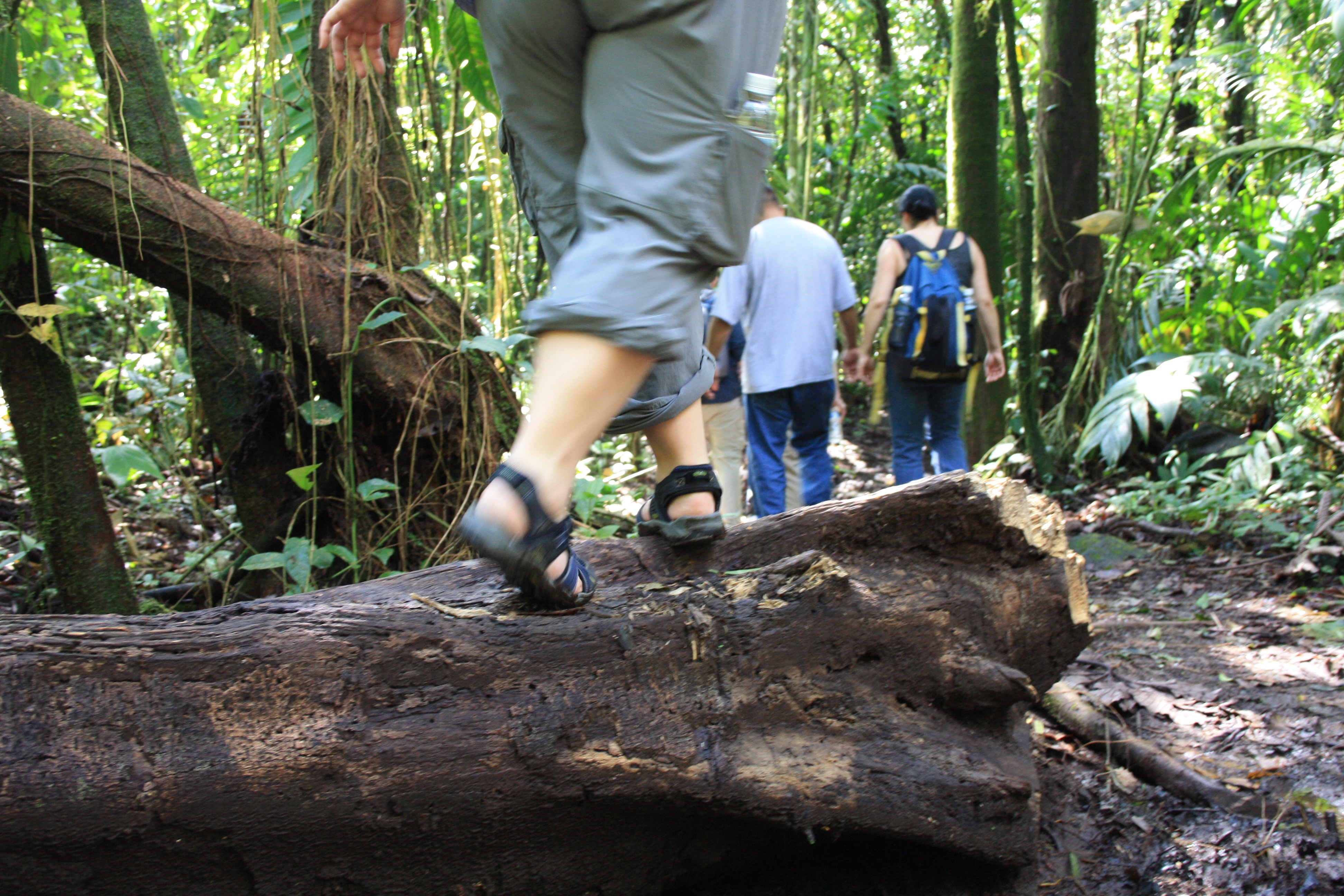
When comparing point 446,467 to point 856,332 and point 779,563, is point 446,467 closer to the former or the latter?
point 779,563

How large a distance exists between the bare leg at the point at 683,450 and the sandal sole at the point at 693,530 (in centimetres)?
2

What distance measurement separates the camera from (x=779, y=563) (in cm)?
183

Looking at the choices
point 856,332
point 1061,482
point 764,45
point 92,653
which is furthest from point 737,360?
point 92,653

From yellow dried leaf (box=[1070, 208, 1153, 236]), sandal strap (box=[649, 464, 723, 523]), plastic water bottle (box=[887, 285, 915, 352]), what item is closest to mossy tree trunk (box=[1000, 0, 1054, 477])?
yellow dried leaf (box=[1070, 208, 1153, 236])

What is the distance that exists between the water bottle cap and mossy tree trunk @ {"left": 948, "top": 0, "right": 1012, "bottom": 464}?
6.04 meters

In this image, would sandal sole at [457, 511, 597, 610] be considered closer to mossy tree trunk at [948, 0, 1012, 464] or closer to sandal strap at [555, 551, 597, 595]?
sandal strap at [555, 551, 597, 595]

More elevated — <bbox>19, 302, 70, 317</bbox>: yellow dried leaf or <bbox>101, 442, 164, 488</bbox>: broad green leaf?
<bbox>19, 302, 70, 317</bbox>: yellow dried leaf

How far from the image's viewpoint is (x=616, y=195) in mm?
1438

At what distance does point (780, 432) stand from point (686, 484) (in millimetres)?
3028

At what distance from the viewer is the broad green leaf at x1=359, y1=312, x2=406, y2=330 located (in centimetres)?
280

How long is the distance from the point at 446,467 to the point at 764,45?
194 centimetres

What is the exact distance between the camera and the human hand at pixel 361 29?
1.78 meters

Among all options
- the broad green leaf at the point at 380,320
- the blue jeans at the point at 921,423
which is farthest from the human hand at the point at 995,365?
the broad green leaf at the point at 380,320

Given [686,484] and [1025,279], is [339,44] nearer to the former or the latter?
[686,484]
